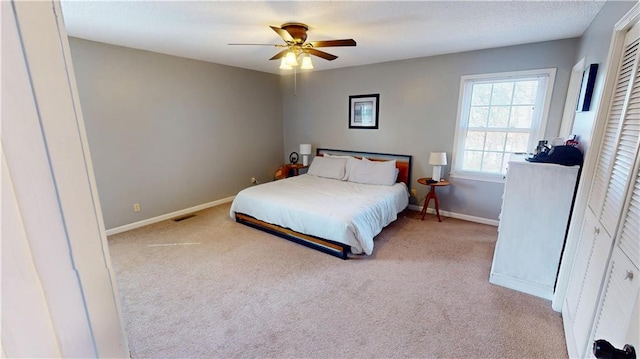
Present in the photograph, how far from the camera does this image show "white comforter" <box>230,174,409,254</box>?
2.85m

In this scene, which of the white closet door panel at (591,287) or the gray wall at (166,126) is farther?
the gray wall at (166,126)

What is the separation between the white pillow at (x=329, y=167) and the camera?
445 cm

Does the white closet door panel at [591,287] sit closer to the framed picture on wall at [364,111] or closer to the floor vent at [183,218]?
the framed picture on wall at [364,111]

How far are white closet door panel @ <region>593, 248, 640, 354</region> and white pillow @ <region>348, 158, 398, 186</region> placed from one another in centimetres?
279

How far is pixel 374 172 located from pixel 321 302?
235cm

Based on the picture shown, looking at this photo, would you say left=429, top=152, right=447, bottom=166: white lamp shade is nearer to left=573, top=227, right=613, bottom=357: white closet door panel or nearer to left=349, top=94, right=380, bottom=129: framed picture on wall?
left=349, top=94, right=380, bottom=129: framed picture on wall

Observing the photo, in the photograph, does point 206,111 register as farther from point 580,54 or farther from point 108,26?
point 580,54

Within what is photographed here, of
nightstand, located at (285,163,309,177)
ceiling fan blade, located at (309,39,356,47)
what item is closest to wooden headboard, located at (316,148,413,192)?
nightstand, located at (285,163,309,177)

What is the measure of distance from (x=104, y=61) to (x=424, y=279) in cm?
414

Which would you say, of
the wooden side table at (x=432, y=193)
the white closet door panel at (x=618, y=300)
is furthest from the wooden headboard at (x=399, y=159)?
the white closet door panel at (x=618, y=300)

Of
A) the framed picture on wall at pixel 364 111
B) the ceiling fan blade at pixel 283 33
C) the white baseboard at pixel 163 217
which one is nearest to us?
the ceiling fan blade at pixel 283 33

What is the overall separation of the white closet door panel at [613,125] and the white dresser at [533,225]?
1.26ft

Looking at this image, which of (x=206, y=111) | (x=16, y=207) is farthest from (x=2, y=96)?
(x=206, y=111)

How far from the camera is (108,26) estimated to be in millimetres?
2598
